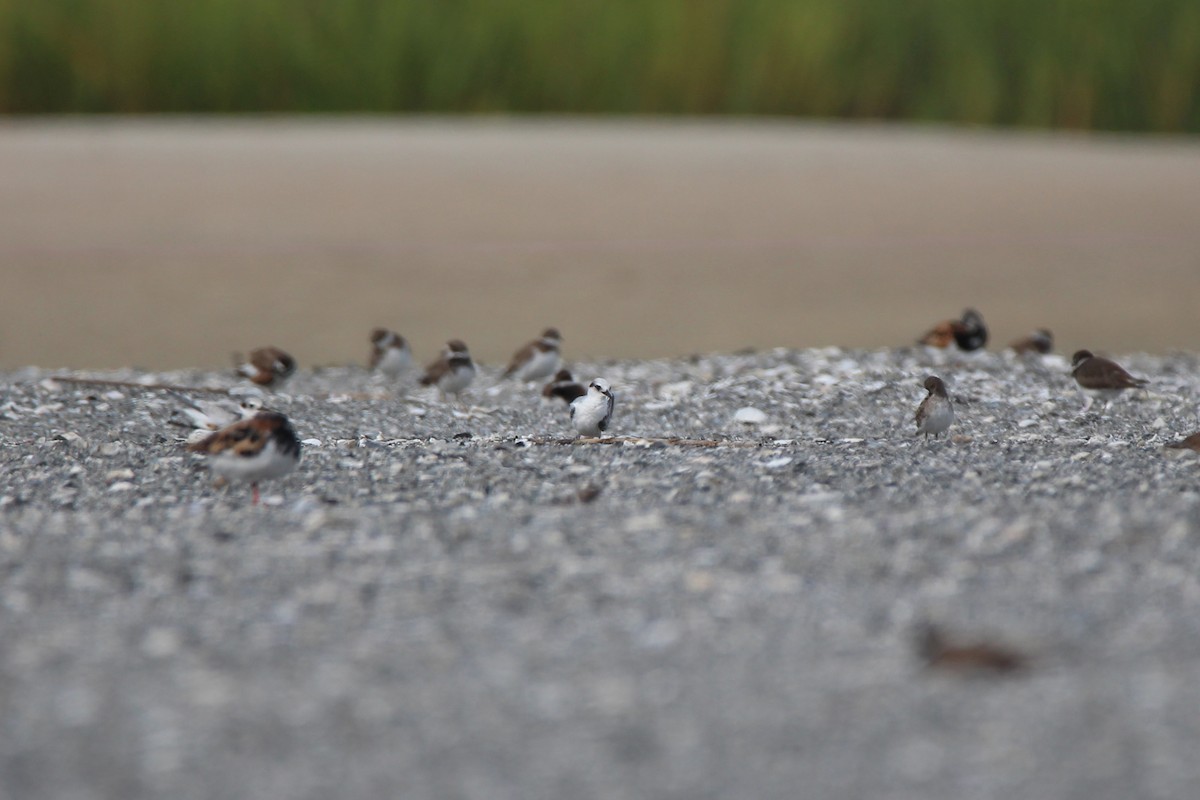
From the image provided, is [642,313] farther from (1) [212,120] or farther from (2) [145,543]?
(2) [145,543]

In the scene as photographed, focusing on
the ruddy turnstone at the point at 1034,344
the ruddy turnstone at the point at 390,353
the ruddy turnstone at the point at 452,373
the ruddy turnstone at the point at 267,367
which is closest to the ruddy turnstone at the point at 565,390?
the ruddy turnstone at the point at 452,373

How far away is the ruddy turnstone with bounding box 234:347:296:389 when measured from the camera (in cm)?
977

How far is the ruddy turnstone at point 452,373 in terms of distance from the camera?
9.73 meters

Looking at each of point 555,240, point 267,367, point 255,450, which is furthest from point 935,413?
point 555,240

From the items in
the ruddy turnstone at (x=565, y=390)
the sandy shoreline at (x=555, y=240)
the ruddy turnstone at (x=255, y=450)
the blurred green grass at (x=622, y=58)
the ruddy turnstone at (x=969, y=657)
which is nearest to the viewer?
the ruddy turnstone at (x=969, y=657)

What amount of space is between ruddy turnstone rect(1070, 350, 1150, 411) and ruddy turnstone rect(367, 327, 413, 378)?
4.46 metres

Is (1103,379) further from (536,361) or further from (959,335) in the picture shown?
(536,361)

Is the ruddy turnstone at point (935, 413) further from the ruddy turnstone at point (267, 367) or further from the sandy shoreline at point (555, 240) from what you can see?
the ruddy turnstone at point (267, 367)

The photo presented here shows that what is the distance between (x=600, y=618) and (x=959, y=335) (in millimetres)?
6384

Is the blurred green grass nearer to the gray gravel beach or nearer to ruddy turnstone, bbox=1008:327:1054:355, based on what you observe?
ruddy turnstone, bbox=1008:327:1054:355

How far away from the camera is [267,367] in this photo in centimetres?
977

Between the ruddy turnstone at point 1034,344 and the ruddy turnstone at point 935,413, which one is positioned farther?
the ruddy turnstone at point 1034,344

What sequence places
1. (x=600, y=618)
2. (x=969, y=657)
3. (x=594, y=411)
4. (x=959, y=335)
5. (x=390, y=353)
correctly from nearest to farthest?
(x=969, y=657)
(x=600, y=618)
(x=594, y=411)
(x=390, y=353)
(x=959, y=335)

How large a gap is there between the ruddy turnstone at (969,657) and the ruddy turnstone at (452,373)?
5494 mm
